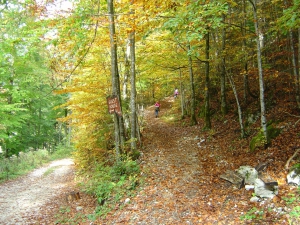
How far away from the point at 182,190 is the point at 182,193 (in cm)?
18

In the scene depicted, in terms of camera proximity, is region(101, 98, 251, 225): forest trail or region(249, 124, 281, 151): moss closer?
region(101, 98, 251, 225): forest trail

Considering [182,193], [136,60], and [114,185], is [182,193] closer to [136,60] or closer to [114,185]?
[114,185]

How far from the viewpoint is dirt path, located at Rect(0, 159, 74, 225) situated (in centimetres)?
777

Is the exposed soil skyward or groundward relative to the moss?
groundward

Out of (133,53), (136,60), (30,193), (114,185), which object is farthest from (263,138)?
(30,193)

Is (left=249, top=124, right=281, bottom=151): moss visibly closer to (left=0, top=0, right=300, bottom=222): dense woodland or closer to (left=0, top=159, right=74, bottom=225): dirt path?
(left=0, top=0, right=300, bottom=222): dense woodland

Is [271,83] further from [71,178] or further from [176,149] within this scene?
[71,178]

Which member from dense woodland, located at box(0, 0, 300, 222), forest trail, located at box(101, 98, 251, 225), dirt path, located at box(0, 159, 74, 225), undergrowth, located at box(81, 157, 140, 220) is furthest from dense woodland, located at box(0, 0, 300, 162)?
dirt path, located at box(0, 159, 74, 225)

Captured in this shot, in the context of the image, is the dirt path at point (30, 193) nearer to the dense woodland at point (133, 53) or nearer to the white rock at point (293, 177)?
the dense woodland at point (133, 53)

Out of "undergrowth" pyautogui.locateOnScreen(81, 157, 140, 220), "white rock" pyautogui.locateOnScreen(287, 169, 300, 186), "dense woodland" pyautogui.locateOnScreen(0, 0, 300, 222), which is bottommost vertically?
"undergrowth" pyautogui.locateOnScreen(81, 157, 140, 220)

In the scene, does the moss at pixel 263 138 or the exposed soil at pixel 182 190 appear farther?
the moss at pixel 263 138

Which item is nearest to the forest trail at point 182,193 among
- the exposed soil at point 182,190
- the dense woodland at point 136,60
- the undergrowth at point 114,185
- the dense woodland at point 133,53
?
the exposed soil at point 182,190

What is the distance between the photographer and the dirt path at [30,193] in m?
7.77

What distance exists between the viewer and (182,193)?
20.8ft
